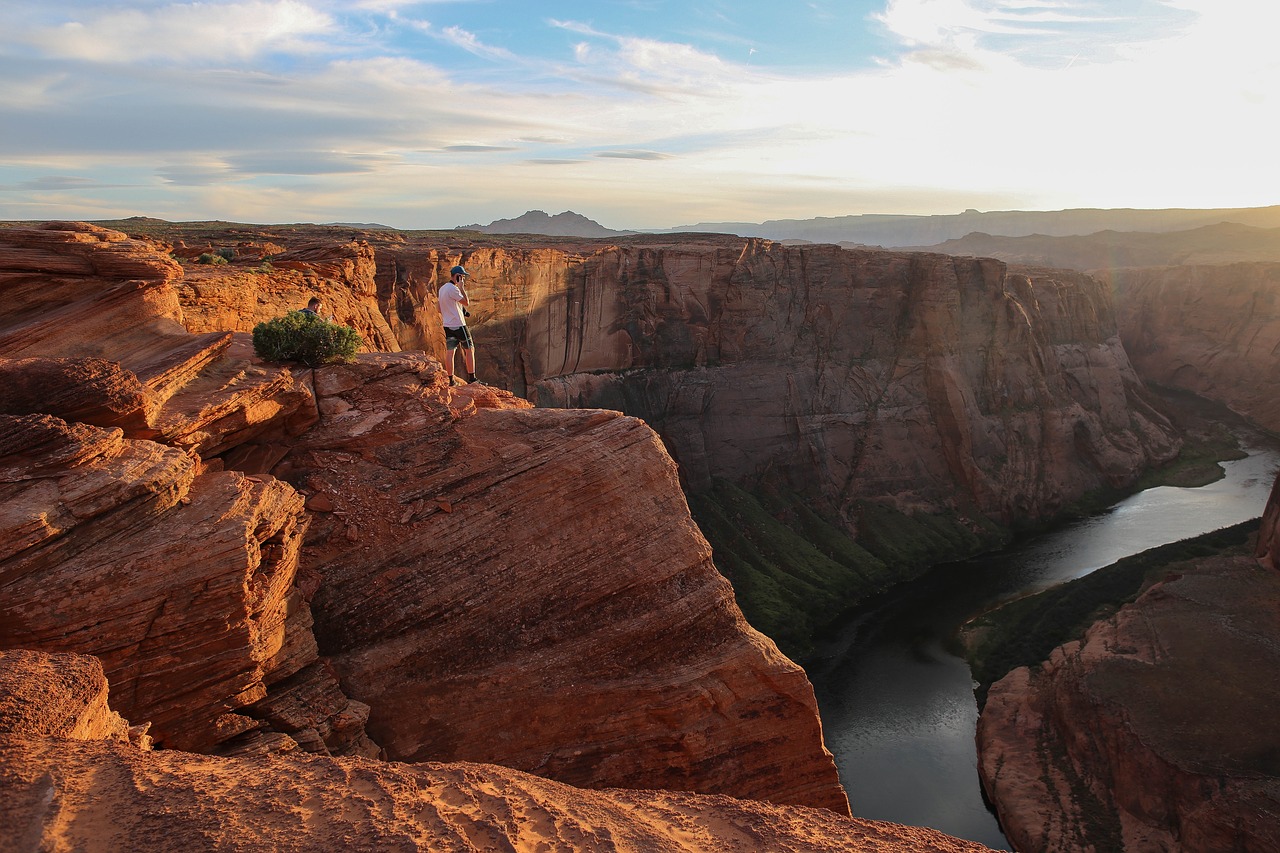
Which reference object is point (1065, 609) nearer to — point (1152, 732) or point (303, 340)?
point (1152, 732)

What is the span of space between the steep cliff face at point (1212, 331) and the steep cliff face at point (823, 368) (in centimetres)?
3060

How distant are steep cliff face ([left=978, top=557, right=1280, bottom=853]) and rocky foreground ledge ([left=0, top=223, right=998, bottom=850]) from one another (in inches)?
882

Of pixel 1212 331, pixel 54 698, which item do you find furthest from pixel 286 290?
pixel 1212 331

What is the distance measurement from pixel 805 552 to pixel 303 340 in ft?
168

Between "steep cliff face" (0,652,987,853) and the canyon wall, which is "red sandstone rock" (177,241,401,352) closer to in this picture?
the canyon wall

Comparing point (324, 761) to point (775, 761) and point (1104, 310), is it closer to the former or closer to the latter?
point (775, 761)

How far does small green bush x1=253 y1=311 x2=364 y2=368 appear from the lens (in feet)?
57.5

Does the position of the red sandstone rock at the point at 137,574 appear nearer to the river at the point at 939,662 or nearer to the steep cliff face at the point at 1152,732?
the river at the point at 939,662

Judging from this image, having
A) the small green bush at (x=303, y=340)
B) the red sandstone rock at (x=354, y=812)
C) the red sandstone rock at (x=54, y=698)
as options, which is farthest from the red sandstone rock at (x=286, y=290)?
the red sandstone rock at (x=354, y=812)

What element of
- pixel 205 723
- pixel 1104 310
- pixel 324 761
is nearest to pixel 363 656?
pixel 205 723

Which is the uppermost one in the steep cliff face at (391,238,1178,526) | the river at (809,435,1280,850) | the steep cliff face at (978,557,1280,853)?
the steep cliff face at (391,238,1178,526)

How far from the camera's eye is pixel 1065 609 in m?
51.5

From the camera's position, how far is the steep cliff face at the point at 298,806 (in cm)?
767

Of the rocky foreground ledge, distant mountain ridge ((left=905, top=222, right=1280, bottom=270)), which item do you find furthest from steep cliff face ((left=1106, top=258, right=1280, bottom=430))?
the rocky foreground ledge
